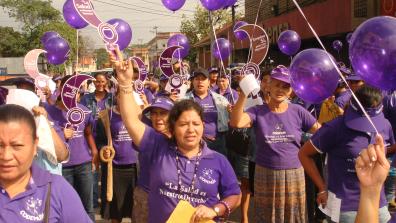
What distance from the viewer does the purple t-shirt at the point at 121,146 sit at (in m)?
4.86

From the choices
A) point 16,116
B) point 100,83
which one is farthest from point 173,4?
point 16,116

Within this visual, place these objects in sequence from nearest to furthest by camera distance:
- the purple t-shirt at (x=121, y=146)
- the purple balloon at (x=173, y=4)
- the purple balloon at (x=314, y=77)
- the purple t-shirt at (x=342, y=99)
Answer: the purple balloon at (x=314, y=77)
the purple t-shirt at (x=121, y=146)
the purple t-shirt at (x=342, y=99)
the purple balloon at (x=173, y=4)

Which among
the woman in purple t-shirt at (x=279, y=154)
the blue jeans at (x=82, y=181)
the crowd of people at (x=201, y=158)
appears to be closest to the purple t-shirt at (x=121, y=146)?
the crowd of people at (x=201, y=158)

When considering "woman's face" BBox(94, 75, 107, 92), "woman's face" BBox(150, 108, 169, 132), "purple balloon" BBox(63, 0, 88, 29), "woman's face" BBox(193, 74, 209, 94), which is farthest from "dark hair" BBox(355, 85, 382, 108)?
"woman's face" BBox(94, 75, 107, 92)

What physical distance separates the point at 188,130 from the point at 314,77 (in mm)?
1028

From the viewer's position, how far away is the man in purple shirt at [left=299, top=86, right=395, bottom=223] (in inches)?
117

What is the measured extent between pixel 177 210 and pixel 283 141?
180cm

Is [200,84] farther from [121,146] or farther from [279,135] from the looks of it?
[279,135]

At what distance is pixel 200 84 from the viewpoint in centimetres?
563

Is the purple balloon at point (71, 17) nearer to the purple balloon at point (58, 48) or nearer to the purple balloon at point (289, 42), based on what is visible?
the purple balloon at point (58, 48)

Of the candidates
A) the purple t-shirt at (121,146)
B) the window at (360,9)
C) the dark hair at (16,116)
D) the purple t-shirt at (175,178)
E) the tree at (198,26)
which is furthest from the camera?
the tree at (198,26)

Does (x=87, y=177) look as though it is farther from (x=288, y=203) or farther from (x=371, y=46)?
(x=371, y=46)

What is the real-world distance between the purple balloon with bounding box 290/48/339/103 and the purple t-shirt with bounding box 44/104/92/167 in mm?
2725

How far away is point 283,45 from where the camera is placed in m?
9.50
